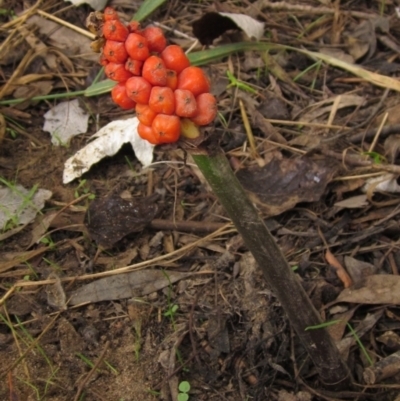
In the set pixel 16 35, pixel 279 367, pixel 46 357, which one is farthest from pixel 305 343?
pixel 16 35

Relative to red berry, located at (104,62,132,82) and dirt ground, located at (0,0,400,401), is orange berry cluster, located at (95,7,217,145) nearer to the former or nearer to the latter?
red berry, located at (104,62,132,82)

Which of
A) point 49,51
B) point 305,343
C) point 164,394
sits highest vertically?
point 49,51

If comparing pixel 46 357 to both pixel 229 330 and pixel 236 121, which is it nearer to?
pixel 229 330

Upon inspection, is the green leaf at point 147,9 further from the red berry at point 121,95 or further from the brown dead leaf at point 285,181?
the red berry at point 121,95

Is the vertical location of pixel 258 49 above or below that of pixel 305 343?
above

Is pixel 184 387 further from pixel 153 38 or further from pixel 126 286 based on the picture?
pixel 153 38

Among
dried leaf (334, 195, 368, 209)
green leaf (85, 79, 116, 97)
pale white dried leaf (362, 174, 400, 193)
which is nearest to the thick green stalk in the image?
dried leaf (334, 195, 368, 209)
